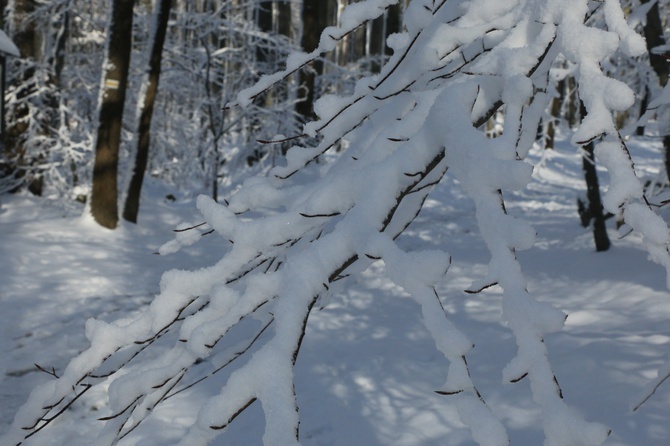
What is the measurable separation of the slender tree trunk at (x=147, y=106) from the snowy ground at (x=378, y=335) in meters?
0.50

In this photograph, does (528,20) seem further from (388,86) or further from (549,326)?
(549,326)

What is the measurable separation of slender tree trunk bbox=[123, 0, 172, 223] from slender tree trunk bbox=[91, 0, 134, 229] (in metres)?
0.46

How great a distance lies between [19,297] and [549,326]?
6585 millimetres

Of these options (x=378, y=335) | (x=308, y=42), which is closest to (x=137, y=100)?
(x=308, y=42)

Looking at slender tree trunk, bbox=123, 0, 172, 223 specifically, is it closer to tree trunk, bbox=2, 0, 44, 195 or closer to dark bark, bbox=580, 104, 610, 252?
tree trunk, bbox=2, 0, 44, 195

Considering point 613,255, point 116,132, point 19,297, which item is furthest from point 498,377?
point 116,132

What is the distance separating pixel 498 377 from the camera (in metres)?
4.53

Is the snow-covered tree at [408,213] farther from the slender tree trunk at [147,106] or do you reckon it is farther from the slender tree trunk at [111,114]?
the slender tree trunk at [147,106]

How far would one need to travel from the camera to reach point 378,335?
5.82 m

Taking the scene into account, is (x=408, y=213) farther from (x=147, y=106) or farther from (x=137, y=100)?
(x=137, y=100)

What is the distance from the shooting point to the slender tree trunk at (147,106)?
30.9 feet

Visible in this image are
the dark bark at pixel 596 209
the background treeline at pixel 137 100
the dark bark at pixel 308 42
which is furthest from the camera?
the dark bark at pixel 308 42

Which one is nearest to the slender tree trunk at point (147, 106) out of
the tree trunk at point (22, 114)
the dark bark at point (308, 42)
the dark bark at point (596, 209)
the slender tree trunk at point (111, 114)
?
the slender tree trunk at point (111, 114)

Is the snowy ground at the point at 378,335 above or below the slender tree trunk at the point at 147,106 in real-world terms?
below
